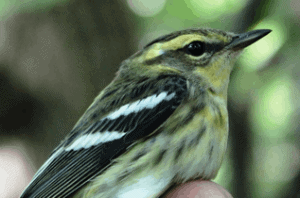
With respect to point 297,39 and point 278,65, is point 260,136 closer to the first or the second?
point 278,65

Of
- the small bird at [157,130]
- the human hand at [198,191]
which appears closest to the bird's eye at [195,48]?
A: the small bird at [157,130]

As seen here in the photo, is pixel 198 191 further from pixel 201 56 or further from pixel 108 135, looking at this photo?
pixel 201 56

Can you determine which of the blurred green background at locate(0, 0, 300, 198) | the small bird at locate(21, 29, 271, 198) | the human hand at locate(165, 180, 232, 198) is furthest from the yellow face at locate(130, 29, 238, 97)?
the blurred green background at locate(0, 0, 300, 198)

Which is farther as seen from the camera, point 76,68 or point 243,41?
point 76,68

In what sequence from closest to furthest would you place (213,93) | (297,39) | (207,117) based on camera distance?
(207,117), (213,93), (297,39)

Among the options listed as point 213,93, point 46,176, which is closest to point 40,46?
point 46,176

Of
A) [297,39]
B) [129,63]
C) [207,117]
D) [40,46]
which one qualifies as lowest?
[297,39]

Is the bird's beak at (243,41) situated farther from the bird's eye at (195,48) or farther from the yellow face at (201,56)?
the bird's eye at (195,48)

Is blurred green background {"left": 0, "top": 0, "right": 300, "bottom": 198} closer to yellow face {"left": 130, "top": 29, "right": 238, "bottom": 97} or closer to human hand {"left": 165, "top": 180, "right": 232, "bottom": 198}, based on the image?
yellow face {"left": 130, "top": 29, "right": 238, "bottom": 97}

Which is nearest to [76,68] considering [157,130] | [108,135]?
[108,135]
